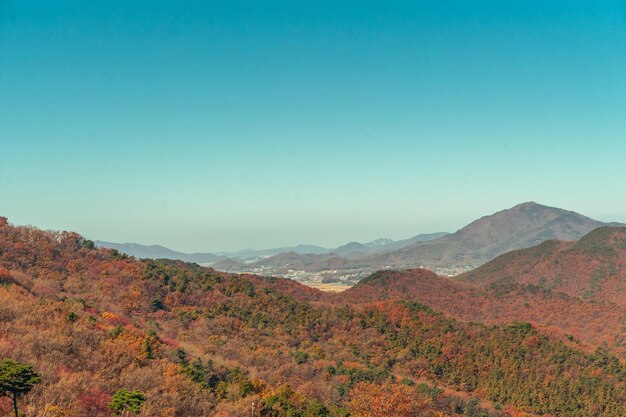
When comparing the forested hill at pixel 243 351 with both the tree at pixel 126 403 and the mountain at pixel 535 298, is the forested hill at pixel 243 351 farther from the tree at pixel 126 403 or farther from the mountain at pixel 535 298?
the mountain at pixel 535 298

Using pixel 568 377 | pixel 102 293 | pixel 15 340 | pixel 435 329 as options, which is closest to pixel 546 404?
pixel 568 377

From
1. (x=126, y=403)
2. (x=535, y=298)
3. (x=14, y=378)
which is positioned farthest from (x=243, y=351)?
(x=535, y=298)

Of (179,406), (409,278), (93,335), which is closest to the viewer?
(179,406)

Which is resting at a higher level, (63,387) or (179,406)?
(63,387)

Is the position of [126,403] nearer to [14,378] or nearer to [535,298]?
[14,378]

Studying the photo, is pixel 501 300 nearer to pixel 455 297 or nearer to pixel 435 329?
pixel 455 297

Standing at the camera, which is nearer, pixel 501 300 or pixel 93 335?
pixel 93 335
